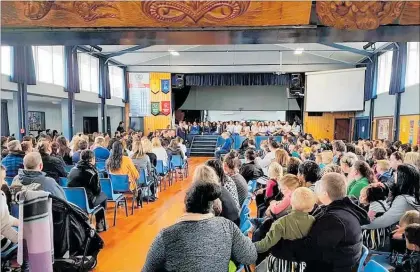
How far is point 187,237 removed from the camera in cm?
159

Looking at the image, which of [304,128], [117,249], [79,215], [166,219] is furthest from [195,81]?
[79,215]

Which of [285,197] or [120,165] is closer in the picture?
[285,197]

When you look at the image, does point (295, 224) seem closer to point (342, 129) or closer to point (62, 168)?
point (62, 168)

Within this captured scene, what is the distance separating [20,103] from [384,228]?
9.15 meters

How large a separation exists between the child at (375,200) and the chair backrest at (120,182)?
3291 millimetres

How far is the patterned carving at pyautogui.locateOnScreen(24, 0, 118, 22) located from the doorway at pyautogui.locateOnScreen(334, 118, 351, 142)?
582 inches

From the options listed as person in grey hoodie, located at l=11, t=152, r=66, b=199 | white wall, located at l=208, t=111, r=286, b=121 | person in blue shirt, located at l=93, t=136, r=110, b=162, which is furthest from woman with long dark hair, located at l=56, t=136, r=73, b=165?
white wall, located at l=208, t=111, r=286, b=121

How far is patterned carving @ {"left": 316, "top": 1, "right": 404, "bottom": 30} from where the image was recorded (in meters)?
2.50

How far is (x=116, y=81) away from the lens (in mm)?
15945

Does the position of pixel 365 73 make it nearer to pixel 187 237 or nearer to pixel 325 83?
pixel 325 83

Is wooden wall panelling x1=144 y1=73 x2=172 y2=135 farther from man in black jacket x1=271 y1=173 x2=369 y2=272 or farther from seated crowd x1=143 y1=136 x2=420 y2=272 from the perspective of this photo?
man in black jacket x1=271 y1=173 x2=369 y2=272

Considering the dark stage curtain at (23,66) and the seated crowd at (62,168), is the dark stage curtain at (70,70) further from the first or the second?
the seated crowd at (62,168)

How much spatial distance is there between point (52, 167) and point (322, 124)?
14.0 m

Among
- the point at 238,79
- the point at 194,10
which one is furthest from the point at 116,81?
the point at 194,10
